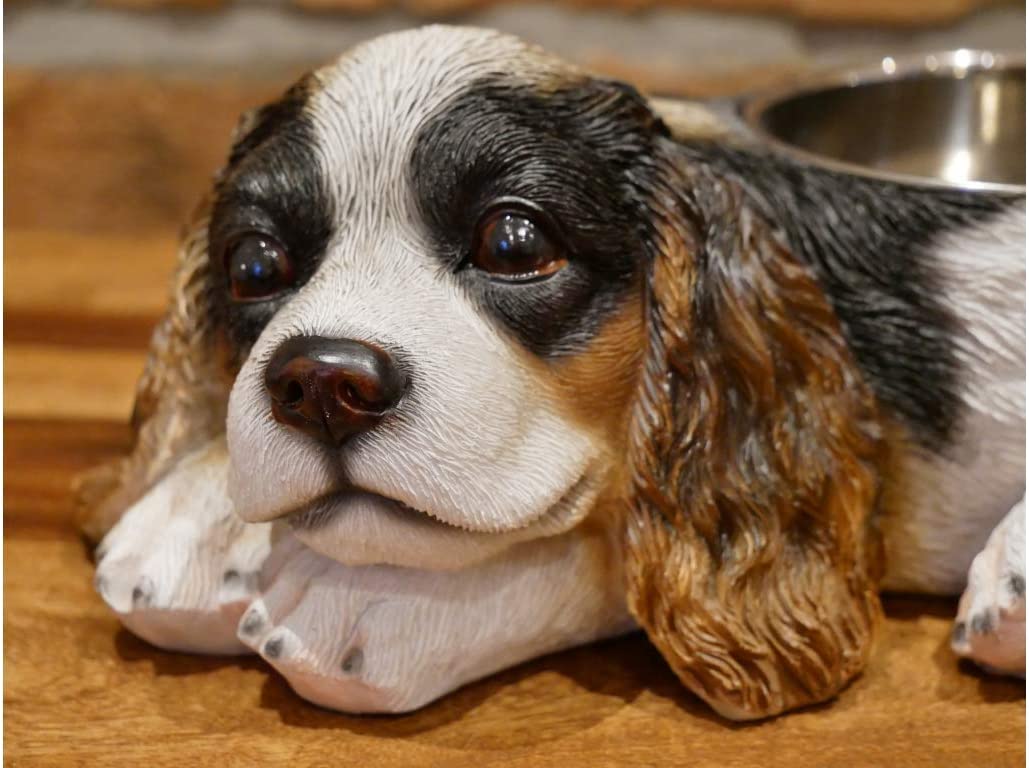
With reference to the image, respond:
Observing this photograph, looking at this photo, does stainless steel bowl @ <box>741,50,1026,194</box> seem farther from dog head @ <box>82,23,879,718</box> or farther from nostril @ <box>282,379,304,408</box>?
nostril @ <box>282,379,304,408</box>

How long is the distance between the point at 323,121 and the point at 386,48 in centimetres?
7

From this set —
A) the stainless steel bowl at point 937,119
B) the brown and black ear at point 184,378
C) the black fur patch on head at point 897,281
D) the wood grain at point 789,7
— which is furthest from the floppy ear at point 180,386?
the wood grain at point 789,7

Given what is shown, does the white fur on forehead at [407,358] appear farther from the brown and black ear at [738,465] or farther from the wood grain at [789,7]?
the wood grain at [789,7]

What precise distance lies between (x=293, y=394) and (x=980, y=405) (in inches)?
16.8

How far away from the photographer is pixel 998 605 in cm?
79

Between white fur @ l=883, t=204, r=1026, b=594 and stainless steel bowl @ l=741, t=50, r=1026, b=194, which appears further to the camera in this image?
stainless steel bowl @ l=741, t=50, r=1026, b=194

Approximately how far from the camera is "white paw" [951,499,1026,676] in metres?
0.78

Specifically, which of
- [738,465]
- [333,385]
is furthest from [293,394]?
[738,465]

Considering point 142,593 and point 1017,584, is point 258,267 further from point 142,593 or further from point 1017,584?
point 1017,584

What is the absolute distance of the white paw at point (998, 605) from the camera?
2.56ft

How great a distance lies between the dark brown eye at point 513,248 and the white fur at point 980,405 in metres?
0.26

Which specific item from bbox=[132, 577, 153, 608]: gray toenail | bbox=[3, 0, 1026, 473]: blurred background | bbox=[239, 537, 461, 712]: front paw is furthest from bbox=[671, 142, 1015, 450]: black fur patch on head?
bbox=[3, 0, 1026, 473]: blurred background

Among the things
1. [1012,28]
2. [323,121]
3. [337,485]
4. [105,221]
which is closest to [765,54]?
[1012,28]

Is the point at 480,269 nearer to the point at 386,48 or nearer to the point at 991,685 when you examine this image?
the point at 386,48
